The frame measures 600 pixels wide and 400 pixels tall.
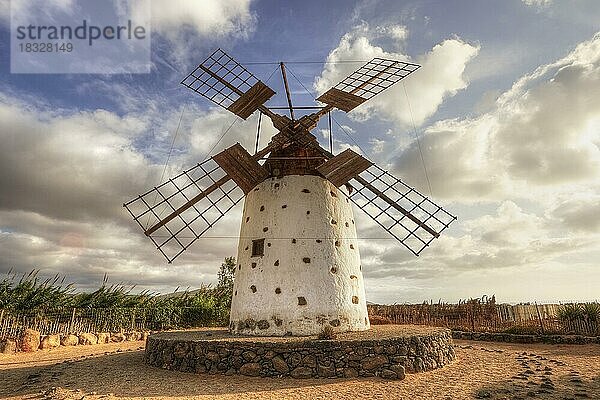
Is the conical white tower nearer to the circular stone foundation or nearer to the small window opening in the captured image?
the small window opening

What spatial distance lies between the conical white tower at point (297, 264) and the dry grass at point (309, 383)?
222 cm

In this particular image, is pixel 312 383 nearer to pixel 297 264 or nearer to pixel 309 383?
pixel 309 383

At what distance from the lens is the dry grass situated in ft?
23.8

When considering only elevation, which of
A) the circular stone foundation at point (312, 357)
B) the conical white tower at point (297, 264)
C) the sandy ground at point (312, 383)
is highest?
the conical white tower at point (297, 264)

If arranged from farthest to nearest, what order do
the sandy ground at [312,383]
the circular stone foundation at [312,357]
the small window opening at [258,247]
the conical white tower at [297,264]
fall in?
1. the small window opening at [258,247]
2. the conical white tower at [297,264]
3. the circular stone foundation at [312,357]
4. the sandy ground at [312,383]

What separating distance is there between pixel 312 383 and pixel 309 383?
61 mm

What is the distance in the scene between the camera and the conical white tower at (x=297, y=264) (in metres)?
10.4

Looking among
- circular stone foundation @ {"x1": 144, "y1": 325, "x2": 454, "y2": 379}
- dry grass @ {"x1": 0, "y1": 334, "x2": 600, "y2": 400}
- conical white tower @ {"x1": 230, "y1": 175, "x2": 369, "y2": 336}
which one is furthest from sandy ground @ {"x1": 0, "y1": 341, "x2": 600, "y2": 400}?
conical white tower @ {"x1": 230, "y1": 175, "x2": 369, "y2": 336}

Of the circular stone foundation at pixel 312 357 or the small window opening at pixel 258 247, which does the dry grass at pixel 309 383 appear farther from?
the small window opening at pixel 258 247

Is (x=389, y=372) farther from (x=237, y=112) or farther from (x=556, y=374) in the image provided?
(x=237, y=112)

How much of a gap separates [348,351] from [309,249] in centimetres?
311

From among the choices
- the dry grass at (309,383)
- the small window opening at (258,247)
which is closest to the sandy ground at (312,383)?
the dry grass at (309,383)

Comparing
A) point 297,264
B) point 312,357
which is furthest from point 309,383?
point 297,264

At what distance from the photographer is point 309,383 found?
799 cm
